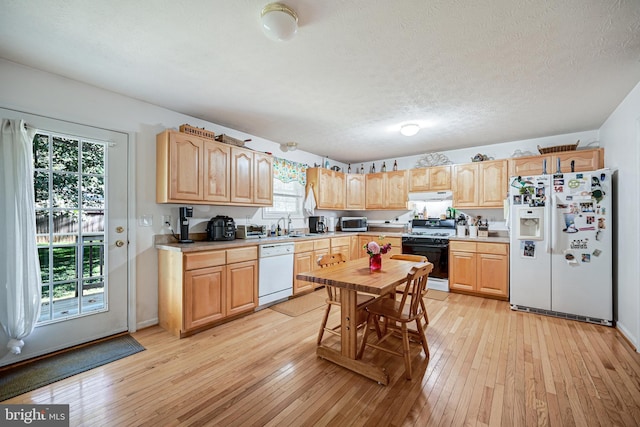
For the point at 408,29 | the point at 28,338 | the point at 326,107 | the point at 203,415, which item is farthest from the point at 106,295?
the point at 408,29

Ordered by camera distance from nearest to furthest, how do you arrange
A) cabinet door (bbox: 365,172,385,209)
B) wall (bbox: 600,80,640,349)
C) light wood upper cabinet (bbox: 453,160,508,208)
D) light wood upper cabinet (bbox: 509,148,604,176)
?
wall (bbox: 600,80,640,349), light wood upper cabinet (bbox: 509,148,604,176), light wood upper cabinet (bbox: 453,160,508,208), cabinet door (bbox: 365,172,385,209)

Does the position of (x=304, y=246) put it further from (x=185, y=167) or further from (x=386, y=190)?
(x=386, y=190)

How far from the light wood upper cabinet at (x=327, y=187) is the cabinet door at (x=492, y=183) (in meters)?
2.44

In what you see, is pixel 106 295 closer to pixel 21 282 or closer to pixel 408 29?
pixel 21 282

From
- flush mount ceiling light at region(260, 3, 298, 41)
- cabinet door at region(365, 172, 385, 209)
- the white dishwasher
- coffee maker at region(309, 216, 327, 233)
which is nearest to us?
flush mount ceiling light at region(260, 3, 298, 41)

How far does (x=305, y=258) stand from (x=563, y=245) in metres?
3.29

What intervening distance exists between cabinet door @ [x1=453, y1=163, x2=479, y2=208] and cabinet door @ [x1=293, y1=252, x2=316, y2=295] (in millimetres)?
2644

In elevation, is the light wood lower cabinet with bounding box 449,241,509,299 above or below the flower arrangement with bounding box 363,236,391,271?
below

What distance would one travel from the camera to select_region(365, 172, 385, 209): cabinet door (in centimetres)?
547

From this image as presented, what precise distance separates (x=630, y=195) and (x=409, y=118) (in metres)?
2.30

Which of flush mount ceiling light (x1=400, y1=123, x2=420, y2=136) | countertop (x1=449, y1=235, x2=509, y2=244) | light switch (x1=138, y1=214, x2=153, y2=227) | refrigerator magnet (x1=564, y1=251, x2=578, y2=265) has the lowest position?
refrigerator magnet (x1=564, y1=251, x2=578, y2=265)

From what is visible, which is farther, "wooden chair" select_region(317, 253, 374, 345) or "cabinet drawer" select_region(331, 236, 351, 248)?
"cabinet drawer" select_region(331, 236, 351, 248)

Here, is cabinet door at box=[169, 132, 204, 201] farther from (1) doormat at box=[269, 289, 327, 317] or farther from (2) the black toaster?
(1) doormat at box=[269, 289, 327, 317]

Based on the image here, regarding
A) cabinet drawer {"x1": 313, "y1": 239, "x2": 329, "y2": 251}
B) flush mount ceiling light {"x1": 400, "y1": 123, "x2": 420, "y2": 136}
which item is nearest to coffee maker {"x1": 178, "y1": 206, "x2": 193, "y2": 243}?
cabinet drawer {"x1": 313, "y1": 239, "x2": 329, "y2": 251}
